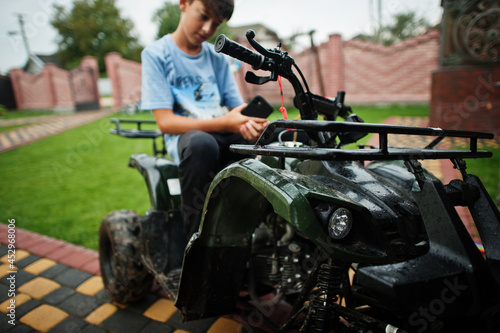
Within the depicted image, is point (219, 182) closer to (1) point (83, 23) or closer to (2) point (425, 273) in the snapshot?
(2) point (425, 273)

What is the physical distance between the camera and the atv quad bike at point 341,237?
0.97 metres

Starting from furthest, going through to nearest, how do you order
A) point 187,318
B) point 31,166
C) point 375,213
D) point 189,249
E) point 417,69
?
point 417,69 < point 31,166 < point 187,318 < point 189,249 < point 375,213

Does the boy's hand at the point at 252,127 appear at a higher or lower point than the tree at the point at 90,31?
lower

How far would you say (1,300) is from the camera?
2480mm

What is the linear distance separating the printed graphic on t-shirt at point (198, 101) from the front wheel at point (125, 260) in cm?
88

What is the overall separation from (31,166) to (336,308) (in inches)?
310

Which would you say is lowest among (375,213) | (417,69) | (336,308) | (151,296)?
(151,296)

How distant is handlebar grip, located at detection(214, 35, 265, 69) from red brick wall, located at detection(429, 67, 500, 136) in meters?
7.06

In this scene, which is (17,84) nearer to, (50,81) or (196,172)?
(50,81)

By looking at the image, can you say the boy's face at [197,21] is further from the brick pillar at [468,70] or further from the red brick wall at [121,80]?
the red brick wall at [121,80]

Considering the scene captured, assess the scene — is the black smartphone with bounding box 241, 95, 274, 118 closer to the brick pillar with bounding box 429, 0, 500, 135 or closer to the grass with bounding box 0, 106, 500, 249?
the grass with bounding box 0, 106, 500, 249

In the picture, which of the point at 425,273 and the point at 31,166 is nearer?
the point at 425,273

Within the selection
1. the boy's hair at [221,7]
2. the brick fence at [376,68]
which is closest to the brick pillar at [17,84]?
the brick fence at [376,68]

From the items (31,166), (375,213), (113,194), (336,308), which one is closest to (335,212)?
(375,213)
